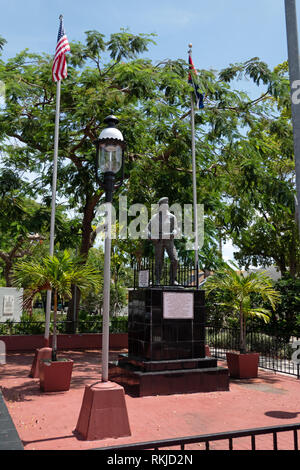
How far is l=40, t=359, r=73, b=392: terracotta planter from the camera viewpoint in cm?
1020

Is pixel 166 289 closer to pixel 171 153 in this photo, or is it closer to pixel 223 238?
pixel 171 153

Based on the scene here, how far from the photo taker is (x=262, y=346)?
17719mm

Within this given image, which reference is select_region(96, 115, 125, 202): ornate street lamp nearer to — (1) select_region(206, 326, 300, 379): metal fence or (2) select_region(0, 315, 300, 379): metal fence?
(1) select_region(206, 326, 300, 379): metal fence

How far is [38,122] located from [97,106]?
344 centimetres

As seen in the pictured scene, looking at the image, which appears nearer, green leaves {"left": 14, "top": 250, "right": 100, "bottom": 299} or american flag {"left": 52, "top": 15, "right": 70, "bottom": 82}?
green leaves {"left": 14, "top": 250, "right": 100, "bottom": 299}

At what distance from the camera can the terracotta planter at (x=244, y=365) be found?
1261 cm

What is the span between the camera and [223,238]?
26234 millimetres

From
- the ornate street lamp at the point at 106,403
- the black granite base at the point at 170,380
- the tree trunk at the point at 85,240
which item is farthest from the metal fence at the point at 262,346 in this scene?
the ornate street lamp at the point at 106,403

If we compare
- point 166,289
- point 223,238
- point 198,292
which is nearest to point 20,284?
point 166,289

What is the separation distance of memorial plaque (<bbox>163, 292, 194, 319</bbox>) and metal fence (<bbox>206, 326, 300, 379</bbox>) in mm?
4757

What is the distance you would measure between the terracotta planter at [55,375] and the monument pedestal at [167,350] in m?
1.60

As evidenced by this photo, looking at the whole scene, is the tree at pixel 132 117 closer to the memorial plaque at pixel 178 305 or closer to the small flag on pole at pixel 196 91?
the small flag on pole at pixel 196 91

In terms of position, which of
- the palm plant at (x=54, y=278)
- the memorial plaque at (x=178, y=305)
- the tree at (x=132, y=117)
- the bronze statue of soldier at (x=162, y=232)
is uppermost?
the tree at (x=132, y=117)

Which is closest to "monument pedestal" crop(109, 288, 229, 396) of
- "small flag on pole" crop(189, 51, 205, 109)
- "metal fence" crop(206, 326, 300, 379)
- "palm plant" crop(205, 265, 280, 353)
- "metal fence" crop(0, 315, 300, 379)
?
"palm plant" crop(205, 265, 280, 353)
